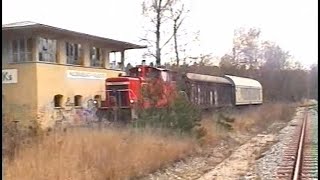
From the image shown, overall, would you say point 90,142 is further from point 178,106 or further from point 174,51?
point 174,51

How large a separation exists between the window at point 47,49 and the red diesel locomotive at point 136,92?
273 cm

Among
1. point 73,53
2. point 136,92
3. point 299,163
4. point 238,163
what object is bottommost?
point 238,163

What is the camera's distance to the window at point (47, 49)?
66.1 ft

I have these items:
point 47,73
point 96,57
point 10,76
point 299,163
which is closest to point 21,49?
point 10,76

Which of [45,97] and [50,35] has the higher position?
[50,35]

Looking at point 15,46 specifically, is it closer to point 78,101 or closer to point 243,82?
point 78,101

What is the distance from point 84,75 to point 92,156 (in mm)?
11091

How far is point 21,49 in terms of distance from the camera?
20094mm

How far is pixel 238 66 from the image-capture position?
153ft

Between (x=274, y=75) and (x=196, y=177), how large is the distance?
25041mm

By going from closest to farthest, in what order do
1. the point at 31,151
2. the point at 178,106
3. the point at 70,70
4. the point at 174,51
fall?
the point at 31,151 < the point at 178,106 < the point at 70,70 < the point at 174,51

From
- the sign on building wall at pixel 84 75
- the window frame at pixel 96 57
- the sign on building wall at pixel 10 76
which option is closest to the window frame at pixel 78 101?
the sign on building wall at pixel 84 75

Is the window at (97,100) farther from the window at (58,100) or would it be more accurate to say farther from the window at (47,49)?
the window at (47,49)

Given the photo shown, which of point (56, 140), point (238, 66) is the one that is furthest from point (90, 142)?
point (238, 66)
